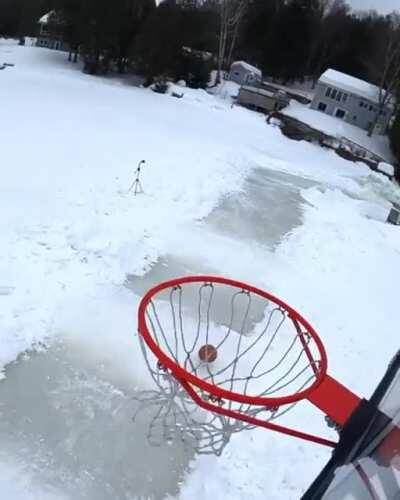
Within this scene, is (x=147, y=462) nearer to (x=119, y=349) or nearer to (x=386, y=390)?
(x=119, y=349)

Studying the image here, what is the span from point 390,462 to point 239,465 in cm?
201

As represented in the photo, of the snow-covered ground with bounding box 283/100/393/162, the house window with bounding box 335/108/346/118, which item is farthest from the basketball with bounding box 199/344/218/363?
the house window with bounding box 335/108/346/118

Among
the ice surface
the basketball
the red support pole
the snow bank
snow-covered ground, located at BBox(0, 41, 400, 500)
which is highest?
the red support pole

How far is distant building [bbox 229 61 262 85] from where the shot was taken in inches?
1130

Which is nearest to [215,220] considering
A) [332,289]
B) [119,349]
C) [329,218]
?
[332,289]

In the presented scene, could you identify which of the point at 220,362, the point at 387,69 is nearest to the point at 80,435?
the point at 220,362

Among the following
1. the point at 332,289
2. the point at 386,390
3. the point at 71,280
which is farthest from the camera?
the point at 332,289

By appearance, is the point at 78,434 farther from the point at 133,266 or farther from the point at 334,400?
the point at 133,266

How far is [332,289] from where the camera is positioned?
23.4ft

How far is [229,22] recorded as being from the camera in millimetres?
28875

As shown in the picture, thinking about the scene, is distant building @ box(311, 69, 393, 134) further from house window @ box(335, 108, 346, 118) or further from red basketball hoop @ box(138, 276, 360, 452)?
red basketball hoop @ box(138, 276, 360, 452)

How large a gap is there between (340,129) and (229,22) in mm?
10635

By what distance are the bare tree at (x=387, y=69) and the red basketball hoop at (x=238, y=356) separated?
21.3 meters

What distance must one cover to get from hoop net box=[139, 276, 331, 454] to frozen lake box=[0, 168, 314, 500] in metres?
0.20
